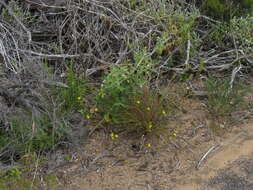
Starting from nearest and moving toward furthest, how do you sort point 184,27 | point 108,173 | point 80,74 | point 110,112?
point 108,173 → point 110,112 → point 80,74 → point 184,27

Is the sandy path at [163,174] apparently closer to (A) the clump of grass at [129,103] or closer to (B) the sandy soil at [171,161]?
(B) the sandy soil at [171,161]

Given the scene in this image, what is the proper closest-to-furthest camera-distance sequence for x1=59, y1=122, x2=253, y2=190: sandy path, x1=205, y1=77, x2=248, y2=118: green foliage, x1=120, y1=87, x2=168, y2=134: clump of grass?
x1=59, y1=122, x2=253, y2=190: sandy path → x1=120, y1=87, x2=168, y2=134: clump of grass → x1=205, y1=77, x2=248, y2=118: green foliage

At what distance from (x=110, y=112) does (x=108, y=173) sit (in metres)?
0.63

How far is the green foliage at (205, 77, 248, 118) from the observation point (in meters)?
4.42

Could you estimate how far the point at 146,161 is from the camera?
3928 millimetres

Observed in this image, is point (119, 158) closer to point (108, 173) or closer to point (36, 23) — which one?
point (108, 173)

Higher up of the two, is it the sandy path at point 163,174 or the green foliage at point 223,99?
the green foliage at point 223,99

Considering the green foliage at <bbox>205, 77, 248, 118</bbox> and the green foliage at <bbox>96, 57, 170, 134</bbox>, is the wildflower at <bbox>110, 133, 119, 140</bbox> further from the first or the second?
the green foliage at <bbox>205, 77, 248, 118</bbox>

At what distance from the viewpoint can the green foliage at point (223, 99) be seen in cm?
442

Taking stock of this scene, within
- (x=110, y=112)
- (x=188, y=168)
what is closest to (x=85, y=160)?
(x=110, y=112)

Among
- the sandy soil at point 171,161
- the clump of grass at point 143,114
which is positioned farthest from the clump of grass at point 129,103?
the sandy soil at point 171,161

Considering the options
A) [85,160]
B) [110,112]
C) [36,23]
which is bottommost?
[85,160]

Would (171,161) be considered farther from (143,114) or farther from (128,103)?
(128,103)

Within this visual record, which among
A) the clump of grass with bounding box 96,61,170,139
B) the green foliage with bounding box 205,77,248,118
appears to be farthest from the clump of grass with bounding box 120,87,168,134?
the green foliage with bounding box 205,77,248,118
